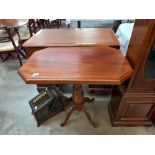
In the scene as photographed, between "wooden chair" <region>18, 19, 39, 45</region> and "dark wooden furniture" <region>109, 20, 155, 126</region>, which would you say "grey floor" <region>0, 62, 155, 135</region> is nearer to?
"dark wooden furniture" <region>109, 20, 155, 126</region>

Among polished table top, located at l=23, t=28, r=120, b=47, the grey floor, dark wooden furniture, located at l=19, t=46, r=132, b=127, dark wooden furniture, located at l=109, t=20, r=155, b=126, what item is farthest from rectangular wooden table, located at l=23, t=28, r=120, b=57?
the grey floor

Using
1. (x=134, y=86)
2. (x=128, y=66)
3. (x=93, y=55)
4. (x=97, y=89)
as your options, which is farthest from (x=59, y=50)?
(x=97, y=89)

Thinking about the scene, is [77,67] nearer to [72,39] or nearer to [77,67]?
[77,67]

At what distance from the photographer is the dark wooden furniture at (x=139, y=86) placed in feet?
3.38

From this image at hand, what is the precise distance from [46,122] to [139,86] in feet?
3.47

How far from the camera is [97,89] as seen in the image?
2010 millimetres

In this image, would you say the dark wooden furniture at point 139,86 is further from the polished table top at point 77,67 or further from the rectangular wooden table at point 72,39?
the rectangular wooden table at point 72,39

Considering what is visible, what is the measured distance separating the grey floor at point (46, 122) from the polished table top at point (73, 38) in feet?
2.42

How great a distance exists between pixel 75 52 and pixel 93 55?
17 centimetres

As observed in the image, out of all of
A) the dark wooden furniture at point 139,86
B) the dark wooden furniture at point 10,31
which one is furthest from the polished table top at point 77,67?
the dark wooden furniture at point 10,31

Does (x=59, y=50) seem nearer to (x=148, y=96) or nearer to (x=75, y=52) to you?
(x=75, y=52)

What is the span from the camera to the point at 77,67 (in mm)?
1143

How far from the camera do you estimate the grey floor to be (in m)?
1.61
